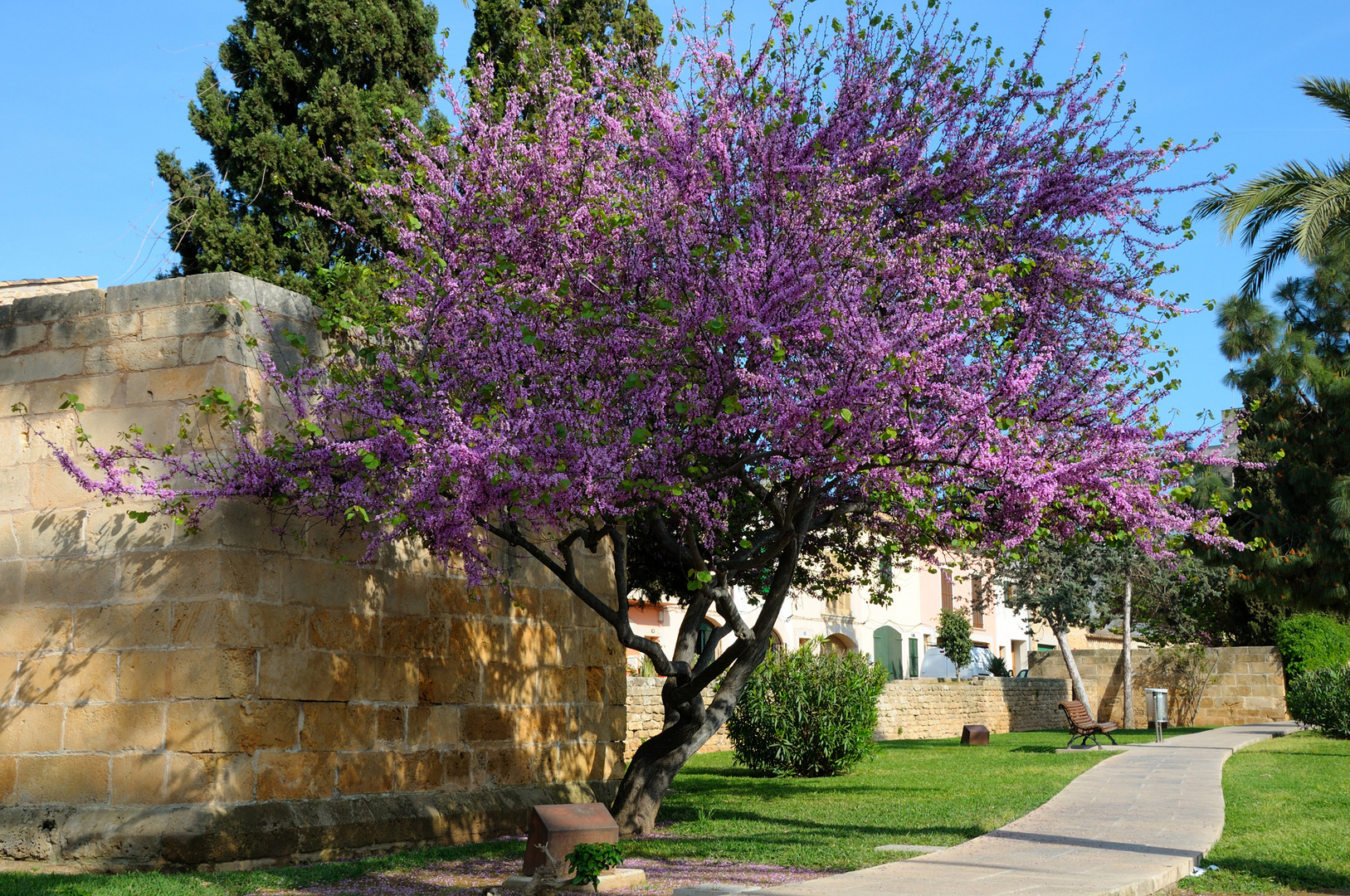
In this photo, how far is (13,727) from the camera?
7473mm

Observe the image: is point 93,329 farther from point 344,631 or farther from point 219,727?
point 219,727

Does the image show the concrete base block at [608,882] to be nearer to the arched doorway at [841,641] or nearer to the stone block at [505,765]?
the stone block at [505,765]

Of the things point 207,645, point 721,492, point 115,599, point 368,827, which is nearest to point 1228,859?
point 721,492

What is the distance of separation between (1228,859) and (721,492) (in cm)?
408

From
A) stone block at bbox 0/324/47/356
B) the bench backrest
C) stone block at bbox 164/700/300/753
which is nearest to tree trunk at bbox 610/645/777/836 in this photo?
stone block at bbox 164/700/300/753

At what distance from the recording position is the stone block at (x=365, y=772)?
8.02 metres

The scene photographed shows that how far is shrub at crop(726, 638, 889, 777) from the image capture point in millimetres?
15531

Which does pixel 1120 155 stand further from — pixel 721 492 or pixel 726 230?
pixel 721 492

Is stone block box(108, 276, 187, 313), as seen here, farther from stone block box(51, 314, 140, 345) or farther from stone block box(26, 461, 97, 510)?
stone block box(26, 461, 97, 510)

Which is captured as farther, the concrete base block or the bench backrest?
the bench backrest

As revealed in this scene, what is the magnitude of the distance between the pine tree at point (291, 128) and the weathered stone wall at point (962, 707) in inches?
443

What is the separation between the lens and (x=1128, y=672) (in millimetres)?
27766

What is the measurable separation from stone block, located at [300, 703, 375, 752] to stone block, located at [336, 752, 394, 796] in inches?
3.0

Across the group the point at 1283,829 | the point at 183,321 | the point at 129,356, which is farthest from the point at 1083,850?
the point at 129,356
